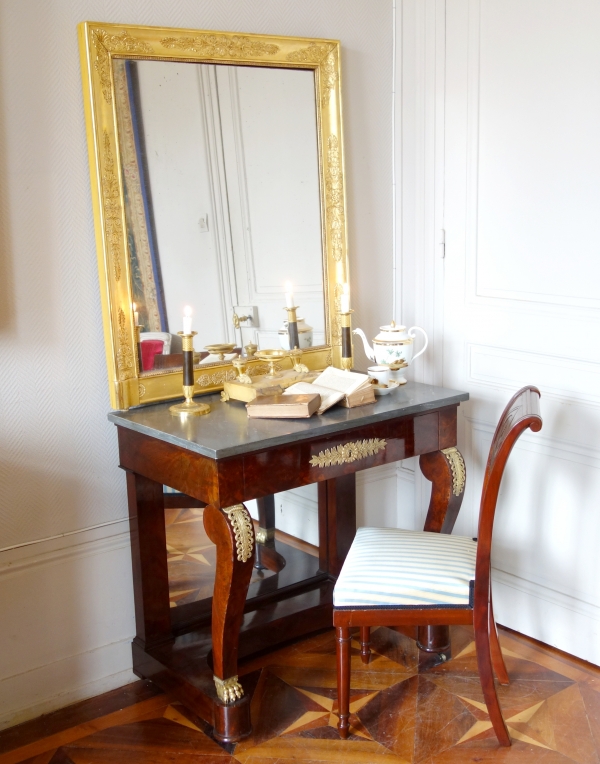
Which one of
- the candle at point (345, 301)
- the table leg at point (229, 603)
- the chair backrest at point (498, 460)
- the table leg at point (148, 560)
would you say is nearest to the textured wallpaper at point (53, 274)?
the table leg at point (148, 560)

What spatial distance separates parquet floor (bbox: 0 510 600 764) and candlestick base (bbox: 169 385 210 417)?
348 millimetres

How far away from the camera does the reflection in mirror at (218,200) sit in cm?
228

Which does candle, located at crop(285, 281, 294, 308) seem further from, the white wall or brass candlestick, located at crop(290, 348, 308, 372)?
the white wall

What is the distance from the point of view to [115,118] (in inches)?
87.3

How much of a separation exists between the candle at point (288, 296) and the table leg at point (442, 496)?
635mm

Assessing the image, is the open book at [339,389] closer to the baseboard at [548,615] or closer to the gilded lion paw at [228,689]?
the gilded lion paw at [228,689]

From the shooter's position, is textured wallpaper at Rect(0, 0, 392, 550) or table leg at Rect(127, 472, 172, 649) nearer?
textured wallpaper at Rect(0, 0, 392, 550)

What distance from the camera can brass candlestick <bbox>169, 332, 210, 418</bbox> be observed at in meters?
2.23

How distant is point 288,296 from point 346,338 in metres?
0.23

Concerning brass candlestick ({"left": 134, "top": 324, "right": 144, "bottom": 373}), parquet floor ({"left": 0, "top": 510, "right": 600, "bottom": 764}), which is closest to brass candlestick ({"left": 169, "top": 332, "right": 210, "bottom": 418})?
brass candlestick ({"left": 134, "top": 324, "right": 144, "bottom": 373})

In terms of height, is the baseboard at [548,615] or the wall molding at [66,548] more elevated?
the wall molding at [66,548]

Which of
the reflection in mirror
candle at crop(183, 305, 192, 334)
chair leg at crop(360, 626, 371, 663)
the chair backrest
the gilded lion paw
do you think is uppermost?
the reflection in mirror

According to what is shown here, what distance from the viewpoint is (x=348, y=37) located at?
2.72 m

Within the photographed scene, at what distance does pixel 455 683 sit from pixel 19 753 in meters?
1.25
